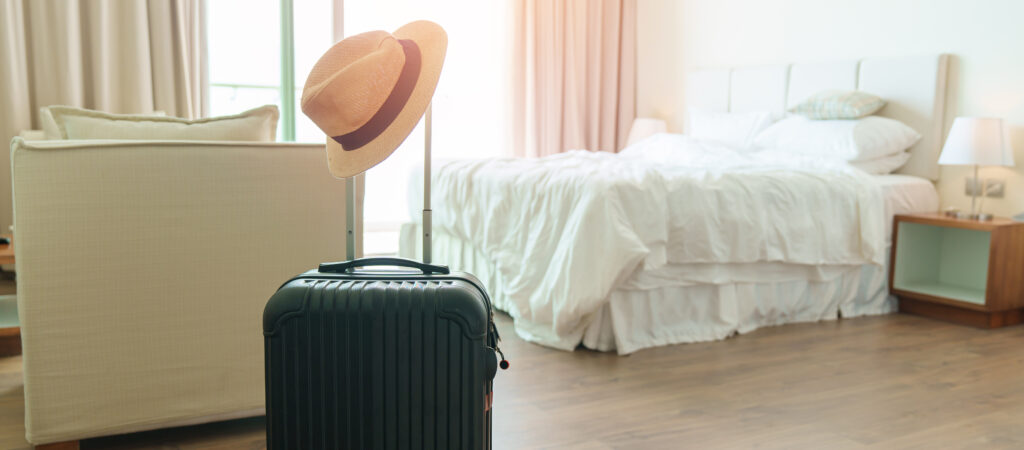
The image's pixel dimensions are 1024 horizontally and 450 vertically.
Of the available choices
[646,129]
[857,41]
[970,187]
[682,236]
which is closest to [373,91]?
[682,236]

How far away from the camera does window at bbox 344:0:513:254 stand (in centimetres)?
564

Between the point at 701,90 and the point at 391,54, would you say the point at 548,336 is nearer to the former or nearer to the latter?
the point at 391,54

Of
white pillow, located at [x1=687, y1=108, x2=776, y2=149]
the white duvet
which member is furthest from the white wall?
the white duvet

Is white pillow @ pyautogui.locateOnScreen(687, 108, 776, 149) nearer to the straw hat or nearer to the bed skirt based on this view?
the bed skirt

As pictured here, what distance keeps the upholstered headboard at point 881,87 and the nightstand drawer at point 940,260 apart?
0.33 m

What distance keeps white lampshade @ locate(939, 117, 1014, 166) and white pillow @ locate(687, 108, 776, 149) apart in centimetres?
114

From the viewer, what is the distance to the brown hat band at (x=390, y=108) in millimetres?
1479

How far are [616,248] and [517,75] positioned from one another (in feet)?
10.8

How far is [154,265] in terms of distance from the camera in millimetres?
1797

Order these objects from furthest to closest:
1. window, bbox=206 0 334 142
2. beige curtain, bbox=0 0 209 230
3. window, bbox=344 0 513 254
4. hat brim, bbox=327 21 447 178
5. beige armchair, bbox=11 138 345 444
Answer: window, bbox=344 0 513 254
window, bbox=206 0 334 142
beige curtain, bbox=0 0 209 230
beige armchair, bbox=11 138 345 444
hat brim, bbox=327 21 447 178

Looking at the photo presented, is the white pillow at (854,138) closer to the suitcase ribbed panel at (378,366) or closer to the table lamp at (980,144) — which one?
the table lamp at (980,144)

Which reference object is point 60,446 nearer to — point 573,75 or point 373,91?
point 373,91

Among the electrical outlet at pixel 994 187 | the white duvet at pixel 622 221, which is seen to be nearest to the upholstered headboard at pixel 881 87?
the electrical outlet at pixel 994 187

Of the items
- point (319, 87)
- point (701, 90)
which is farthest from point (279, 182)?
point (701, 90)
